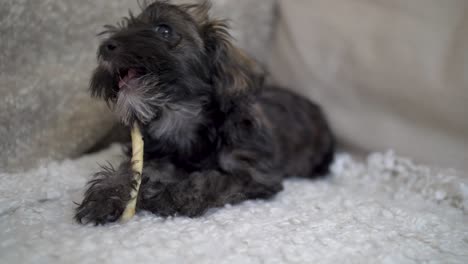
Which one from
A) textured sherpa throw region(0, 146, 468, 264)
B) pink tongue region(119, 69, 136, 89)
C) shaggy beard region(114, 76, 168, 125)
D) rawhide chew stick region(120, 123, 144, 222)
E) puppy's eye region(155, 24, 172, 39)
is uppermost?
puppy's eye region(155, 24, 172, 39)

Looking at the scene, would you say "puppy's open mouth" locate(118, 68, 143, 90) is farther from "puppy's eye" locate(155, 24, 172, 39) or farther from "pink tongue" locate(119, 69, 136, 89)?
"puppy's eye" locate(155, 24, 172, 39)

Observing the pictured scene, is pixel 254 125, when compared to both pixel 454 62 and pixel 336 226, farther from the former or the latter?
pixel 454 62

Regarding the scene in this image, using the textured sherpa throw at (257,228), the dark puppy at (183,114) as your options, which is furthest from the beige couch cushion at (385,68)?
the dark puppy at (183,114)

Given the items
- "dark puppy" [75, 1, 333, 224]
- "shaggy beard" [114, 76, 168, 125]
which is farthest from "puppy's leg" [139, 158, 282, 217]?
"shaggy beard" [114, 76, 168, 125]

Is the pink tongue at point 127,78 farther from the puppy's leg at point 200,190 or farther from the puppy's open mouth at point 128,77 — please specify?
the puppy's leg at point 200,190

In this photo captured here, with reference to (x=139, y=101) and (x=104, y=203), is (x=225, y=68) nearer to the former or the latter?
(x=139, y=101)

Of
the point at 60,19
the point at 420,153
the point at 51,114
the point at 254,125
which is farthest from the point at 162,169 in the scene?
the point at 420,153

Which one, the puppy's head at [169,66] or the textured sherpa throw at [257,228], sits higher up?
the puppy's head at [169,66]

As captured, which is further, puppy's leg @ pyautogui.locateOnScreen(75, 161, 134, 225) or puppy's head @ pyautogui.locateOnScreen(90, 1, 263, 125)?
puppy's head @ pyautogui.locateOnScreen(90, 1, 263, 125)

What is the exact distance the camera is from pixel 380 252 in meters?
1.52

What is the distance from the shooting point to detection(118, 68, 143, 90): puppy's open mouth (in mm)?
1802

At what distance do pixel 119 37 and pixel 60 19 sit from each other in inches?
24.2

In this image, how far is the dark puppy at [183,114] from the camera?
1.78 m

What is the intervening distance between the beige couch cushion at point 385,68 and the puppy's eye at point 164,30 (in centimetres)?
127
